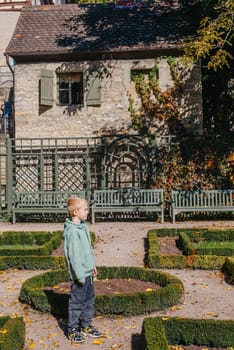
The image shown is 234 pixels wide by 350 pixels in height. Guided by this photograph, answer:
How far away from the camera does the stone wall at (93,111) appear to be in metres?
18.1

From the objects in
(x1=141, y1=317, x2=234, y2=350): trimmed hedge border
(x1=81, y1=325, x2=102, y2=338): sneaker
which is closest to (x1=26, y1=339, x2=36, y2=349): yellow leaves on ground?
(x1=81, y1=325, x2=102, y2=338): sneaker

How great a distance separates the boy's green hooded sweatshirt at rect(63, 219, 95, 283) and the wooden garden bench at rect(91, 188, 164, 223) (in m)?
9.84

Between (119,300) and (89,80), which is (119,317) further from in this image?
(89,80)

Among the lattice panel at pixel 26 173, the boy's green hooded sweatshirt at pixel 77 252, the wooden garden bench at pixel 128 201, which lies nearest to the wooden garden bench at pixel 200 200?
the wooden garden bench at pixel 128 201

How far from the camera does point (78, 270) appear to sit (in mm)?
5613

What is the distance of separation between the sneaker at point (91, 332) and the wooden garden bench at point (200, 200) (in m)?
9.68

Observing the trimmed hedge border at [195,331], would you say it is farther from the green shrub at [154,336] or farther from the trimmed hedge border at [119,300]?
the trimmed hedge border at [119,300]

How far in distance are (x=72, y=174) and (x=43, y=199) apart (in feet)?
5.72

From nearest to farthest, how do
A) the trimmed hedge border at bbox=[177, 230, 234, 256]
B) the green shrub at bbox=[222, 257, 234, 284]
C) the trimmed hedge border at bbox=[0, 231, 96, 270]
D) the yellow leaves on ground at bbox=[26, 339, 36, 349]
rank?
the yellow leaves on ground at bbox=[26, 339, 36, 349] < the green shrub at bbox=[222, 257, 234, 284] < the trimmed hedge border at bbox=[0, 231, 96, 270] < the trimmed hedge border at bbox=[177, 230, 234, 256]

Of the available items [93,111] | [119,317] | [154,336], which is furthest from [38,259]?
[93,111]

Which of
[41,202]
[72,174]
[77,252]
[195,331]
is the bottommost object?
[195,331]

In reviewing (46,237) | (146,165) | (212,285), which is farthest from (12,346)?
(146,165)

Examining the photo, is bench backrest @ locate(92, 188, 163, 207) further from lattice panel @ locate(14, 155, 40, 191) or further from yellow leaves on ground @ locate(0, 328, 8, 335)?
yellow leaves on ground @ locate(0, 328, 8, 335)

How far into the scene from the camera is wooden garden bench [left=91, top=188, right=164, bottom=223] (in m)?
15.6
